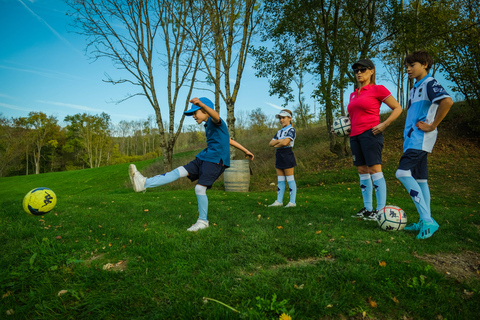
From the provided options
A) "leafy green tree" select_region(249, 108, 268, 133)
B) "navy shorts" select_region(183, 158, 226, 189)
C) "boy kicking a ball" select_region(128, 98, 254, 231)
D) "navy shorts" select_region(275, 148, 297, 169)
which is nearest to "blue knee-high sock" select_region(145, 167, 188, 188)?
"boy kicking a ball" select_region(128, 98, 254, 231)

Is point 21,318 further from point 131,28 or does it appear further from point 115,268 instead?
point 131,28

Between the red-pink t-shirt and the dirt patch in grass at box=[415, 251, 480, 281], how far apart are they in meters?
2.14

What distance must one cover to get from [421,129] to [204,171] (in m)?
3.09

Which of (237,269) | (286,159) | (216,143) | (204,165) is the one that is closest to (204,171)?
(204,165)

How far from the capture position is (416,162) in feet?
12.0

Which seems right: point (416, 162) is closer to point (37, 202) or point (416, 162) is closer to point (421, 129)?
point (421, 129)

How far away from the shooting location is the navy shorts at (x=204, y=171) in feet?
13.6

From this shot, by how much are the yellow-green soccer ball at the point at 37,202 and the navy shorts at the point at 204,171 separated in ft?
7.37

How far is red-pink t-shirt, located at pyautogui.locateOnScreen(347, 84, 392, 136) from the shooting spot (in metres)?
4.35

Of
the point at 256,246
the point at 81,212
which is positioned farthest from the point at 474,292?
the point at 81,212

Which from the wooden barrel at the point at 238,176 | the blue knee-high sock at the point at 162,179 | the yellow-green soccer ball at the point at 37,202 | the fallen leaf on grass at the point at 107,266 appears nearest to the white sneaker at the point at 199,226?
the blue knee-high sock at the point at 162,179

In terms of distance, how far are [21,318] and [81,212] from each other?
3.93 metres

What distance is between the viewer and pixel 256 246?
11.0ft

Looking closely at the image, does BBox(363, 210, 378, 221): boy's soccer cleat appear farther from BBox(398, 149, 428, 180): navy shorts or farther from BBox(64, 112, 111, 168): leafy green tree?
BBox(64, 112, 111, 168): leafy green tree
